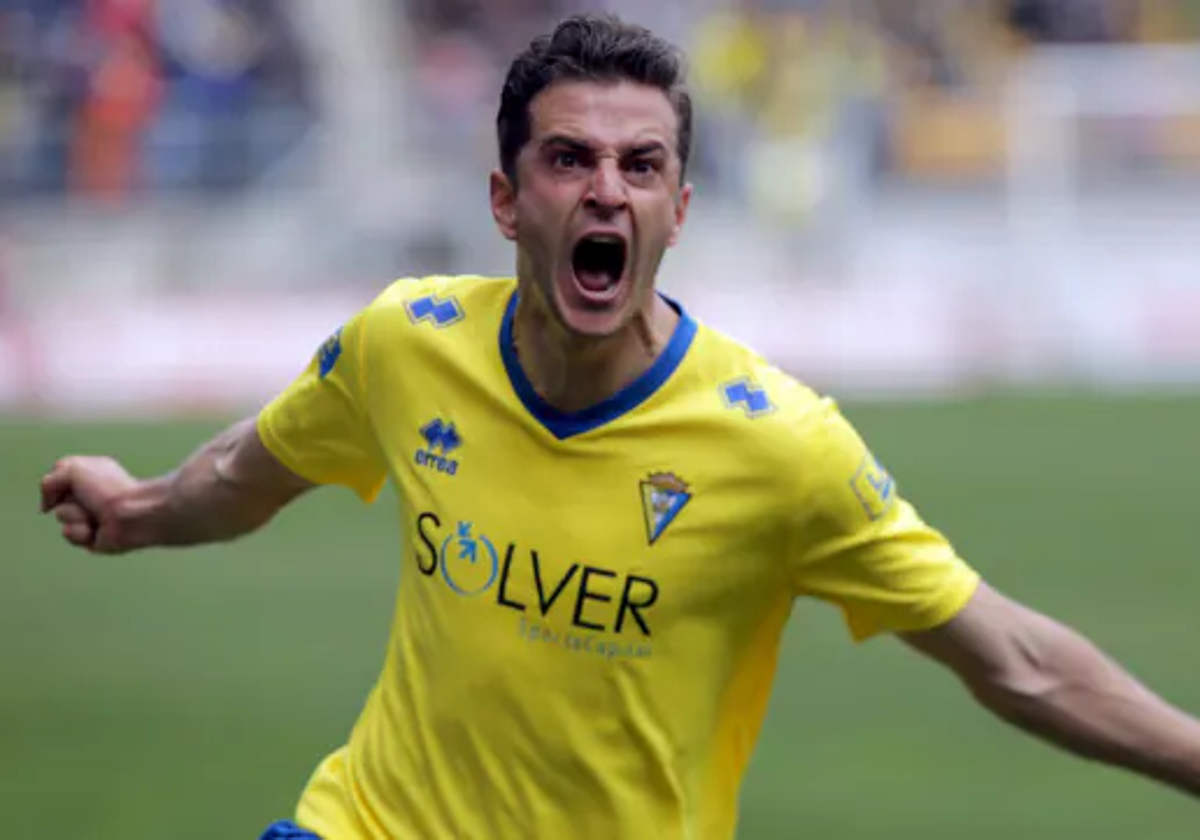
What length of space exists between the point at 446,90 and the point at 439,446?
1925cm

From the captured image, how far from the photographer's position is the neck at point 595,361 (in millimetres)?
4227

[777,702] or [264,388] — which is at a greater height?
[264,388]

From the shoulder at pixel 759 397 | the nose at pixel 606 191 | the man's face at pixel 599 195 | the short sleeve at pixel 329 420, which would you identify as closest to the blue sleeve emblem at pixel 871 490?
the shoulder at pixel 759 397

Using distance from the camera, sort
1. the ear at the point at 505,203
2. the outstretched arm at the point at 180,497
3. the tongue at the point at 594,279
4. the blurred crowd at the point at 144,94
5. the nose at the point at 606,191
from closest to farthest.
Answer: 1. the nose at the point at 606,191
2. the tongue at the point at 594,279
3. the ear at the point at 505,203
4. the outstretched arm at the point at 180,497
5. the blurred crowd at the point at 144,94

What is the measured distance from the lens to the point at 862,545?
4.10 metres

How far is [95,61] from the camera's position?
23359mm

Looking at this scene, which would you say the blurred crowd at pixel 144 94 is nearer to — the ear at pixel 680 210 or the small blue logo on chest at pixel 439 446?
the small blue logo on chest at pixel 439 446

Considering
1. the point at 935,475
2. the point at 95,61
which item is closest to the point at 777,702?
the point at 935,475

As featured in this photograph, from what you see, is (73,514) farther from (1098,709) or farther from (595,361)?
(1098,709)

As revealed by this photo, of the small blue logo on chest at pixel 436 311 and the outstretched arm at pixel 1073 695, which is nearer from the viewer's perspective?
the outstretched arm at pixel 1073 695

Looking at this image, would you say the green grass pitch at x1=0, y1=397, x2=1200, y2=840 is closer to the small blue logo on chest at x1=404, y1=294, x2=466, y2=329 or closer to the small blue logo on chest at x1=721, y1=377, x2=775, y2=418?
the small blue logo on chest at x1=404, y1=294, x2=466, y2=329

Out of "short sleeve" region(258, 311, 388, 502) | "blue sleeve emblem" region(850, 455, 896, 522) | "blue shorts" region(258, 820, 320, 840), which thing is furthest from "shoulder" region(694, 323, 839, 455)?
"blue shorts" region(258, 820, 320, 840)

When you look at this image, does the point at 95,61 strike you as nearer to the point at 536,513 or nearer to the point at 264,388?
the point at 264,388

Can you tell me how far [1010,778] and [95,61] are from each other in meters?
16.3
